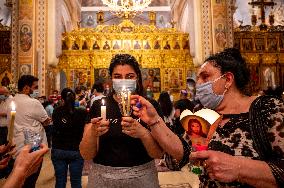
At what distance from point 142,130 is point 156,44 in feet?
51.0

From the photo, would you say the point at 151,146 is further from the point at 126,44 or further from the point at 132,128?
the point at 126,44

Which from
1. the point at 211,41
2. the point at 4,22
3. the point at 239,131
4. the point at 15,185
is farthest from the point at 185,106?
the point at 4,22

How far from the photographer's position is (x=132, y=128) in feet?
6.15

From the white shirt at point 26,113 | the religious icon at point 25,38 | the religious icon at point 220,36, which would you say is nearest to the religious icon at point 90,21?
the religious icon at point 25,38

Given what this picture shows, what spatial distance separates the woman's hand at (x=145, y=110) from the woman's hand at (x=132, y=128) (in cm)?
6

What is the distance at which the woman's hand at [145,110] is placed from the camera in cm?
180

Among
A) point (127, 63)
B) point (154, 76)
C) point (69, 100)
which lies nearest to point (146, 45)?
point (154, 76)

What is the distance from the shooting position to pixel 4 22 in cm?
2058

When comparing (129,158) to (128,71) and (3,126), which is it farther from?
(3,126)

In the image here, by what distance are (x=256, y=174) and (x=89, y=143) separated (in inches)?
45.9

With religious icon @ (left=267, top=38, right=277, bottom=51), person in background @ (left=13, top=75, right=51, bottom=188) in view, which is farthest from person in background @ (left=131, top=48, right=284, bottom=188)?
religious icon @ (left=267, top=38, right=277, bottom=51)

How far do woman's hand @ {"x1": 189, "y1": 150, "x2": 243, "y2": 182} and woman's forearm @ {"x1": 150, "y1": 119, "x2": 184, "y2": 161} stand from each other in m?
0.61

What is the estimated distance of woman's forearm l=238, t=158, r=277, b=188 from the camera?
126 cm

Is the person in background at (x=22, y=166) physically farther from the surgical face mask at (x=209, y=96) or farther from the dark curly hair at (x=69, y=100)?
the dark curly hair at (x=69, y=100)
